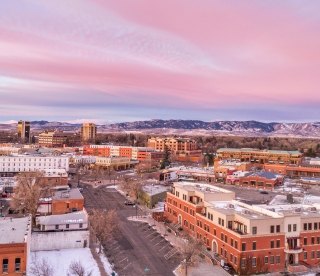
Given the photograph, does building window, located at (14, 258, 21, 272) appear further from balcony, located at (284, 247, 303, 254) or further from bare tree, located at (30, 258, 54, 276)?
balcony, located at (284, 247, 303, 254)

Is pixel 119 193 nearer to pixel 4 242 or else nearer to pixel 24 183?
pixel 24 183

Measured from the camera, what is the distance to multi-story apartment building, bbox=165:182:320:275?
33.9m

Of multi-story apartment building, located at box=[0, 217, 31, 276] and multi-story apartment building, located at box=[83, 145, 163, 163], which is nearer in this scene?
multi-story apartment building, located at box=[0, 217, 31, 276]

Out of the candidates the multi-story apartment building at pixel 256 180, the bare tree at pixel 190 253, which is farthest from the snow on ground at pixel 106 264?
the multi-story apartment building at pixel 256 180

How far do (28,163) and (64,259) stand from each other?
6224 centimetres

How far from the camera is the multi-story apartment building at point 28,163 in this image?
92125 millimetres

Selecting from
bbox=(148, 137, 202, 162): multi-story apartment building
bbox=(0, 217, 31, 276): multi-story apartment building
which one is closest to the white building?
bbox=(148, 137, 202, 162): multi-story apartment building

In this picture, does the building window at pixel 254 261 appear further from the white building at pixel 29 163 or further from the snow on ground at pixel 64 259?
the white building at pixel 29 163

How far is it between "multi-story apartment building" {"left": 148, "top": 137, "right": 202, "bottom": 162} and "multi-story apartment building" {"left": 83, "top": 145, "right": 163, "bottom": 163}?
10.2 meters

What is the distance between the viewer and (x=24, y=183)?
54.5 metres

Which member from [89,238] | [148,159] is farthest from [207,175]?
[89,238]

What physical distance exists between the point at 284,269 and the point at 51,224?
2027 cm

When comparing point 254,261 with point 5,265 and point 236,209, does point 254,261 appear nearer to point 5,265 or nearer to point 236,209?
point 236,209

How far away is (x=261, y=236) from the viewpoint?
34.2m
